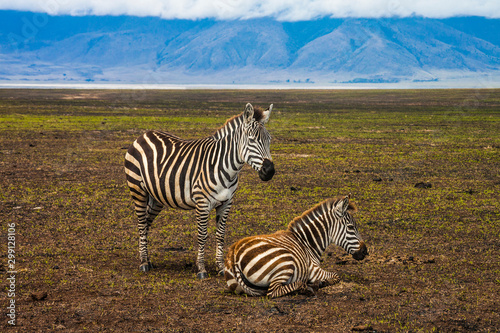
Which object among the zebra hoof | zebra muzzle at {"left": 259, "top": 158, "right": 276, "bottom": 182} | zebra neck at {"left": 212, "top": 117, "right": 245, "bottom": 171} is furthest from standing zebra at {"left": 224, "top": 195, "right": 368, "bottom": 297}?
the zebra hoof

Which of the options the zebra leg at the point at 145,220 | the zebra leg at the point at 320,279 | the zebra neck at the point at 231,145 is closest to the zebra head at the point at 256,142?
the zebra neck at the point at 231,145

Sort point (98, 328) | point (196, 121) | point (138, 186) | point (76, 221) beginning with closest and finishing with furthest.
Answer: point (98, 328)
point (138, 186)
point (76, 221)
point (196, 121)

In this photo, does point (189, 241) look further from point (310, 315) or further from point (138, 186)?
point (310, 315)

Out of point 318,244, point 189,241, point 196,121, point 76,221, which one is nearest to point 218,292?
point 318,244

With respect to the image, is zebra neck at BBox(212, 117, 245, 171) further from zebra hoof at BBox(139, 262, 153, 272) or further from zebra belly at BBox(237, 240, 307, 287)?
zebra hoof at BBox(139, 262, 153, 272)

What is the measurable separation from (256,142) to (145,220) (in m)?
2.68

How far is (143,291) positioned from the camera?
8602 mm

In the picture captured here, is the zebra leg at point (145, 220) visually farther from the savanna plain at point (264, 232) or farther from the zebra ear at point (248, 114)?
the zebra ear at point (248, 114)

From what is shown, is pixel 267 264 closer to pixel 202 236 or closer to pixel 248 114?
pixel 202 236

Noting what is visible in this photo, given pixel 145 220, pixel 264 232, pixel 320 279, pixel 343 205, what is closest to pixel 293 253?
pixel 320 279

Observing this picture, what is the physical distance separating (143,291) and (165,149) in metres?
2.81

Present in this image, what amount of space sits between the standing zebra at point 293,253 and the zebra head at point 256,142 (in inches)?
41.2

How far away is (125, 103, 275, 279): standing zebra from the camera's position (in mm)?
9266

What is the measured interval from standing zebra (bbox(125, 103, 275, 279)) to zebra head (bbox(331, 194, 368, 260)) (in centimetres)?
131
